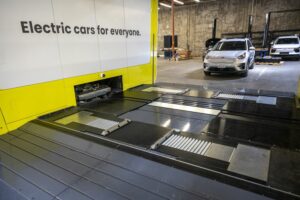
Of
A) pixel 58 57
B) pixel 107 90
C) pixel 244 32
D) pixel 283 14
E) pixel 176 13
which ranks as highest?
pixel 176 13

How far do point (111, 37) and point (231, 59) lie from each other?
201 inches

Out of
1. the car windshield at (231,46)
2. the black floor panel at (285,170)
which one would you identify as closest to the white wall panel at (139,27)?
the black floor panel at (285,170)

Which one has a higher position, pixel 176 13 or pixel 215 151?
pixel 176 13

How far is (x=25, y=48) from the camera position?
2350mm

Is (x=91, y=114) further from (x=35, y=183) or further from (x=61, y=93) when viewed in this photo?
(x=35, y=183)

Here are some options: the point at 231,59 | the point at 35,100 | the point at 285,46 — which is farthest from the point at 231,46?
the point at 35,100

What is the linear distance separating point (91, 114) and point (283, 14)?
16047 millimetres

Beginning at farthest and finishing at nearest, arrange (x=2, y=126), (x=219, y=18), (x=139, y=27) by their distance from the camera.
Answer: (x=219, y=18) < (x=139, y=27) < (x=2, y=126)

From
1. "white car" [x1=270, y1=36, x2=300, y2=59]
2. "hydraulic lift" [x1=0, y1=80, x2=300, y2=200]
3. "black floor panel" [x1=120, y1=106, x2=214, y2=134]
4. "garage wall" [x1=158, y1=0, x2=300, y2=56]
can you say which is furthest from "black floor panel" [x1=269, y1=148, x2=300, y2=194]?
"garage wall" [x1=158, y1=0, x2=300, y2=56]

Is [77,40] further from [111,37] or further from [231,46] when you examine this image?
[231,46]

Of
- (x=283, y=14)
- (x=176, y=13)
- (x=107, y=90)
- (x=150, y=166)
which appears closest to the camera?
(x=150, y=166)

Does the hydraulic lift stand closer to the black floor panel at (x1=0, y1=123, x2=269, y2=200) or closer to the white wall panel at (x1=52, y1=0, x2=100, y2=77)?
the black floor panel at (x1=0, y1=123, x2=269, y2=200)

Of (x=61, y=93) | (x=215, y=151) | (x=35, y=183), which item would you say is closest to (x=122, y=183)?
(x=35, y=183)

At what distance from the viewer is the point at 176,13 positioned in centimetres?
1798
